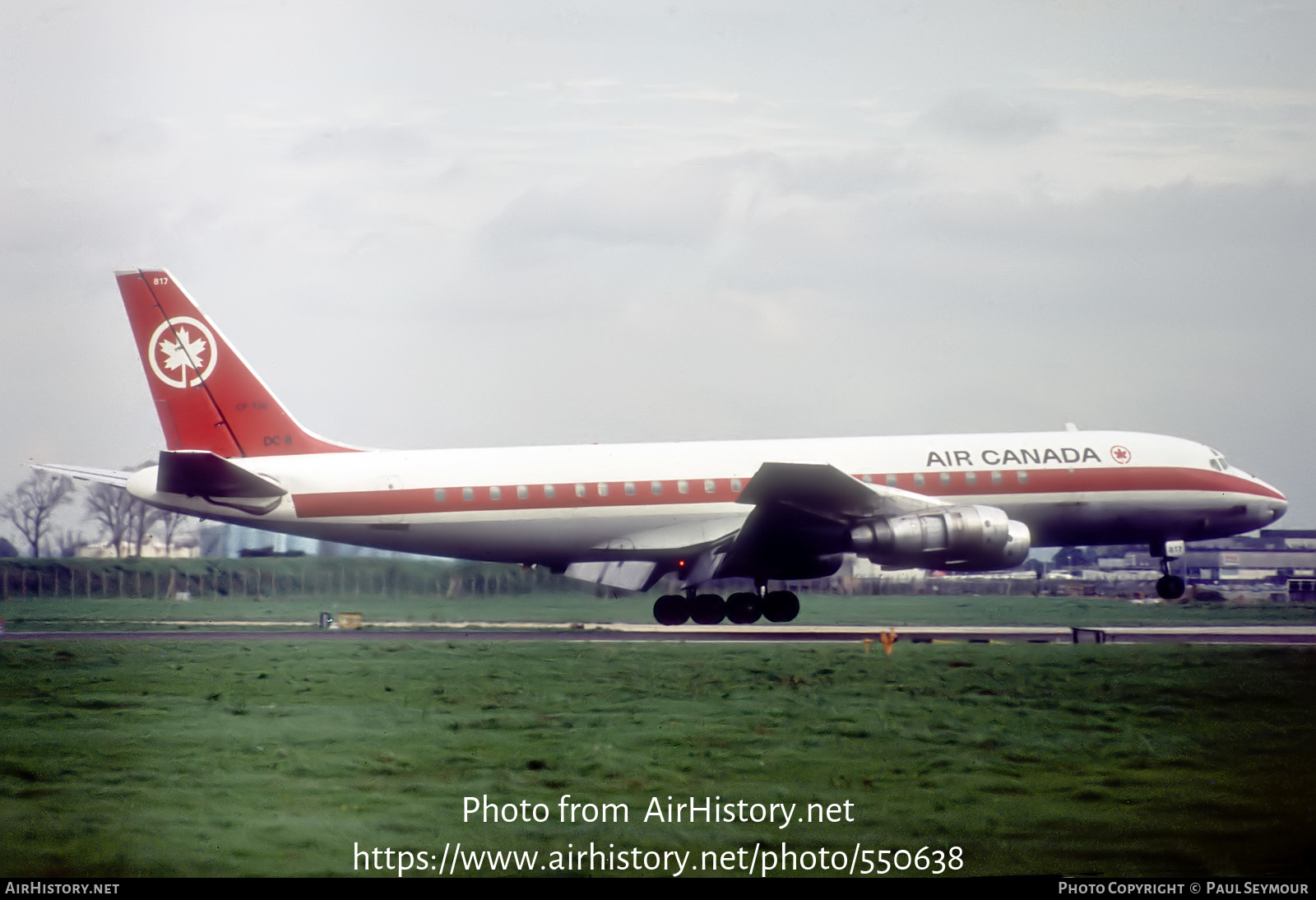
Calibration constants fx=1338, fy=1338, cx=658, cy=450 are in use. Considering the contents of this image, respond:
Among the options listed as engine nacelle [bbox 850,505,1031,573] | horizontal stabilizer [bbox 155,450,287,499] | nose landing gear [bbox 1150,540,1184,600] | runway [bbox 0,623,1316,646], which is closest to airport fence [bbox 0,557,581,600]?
runway [bbox 0,623,1316,646]

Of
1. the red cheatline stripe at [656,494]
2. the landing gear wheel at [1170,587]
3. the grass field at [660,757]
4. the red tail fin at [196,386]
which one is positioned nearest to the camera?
the grass field at [660,757]

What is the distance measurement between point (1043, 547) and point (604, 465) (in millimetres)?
10480

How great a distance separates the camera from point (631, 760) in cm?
1284

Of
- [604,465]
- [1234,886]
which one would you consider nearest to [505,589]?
[604,465]

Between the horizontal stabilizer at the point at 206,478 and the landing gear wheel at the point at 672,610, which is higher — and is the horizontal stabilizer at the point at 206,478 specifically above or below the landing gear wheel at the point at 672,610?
above

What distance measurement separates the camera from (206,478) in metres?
27.8

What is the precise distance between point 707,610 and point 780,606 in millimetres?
1682

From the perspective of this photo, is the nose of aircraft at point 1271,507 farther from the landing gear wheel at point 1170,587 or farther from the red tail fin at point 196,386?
the red tail fin at point 196,386

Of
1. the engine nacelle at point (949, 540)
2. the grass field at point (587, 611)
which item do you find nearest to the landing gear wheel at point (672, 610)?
the grass field at point (587, 611)

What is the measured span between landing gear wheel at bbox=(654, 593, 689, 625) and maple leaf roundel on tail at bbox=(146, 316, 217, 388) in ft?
37.4

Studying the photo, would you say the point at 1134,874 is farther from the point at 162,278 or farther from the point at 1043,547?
the point at 162,278

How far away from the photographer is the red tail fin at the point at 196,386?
97.2ft

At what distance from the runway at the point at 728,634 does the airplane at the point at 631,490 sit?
51.8 inches

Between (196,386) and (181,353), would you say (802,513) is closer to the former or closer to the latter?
(196,386)
